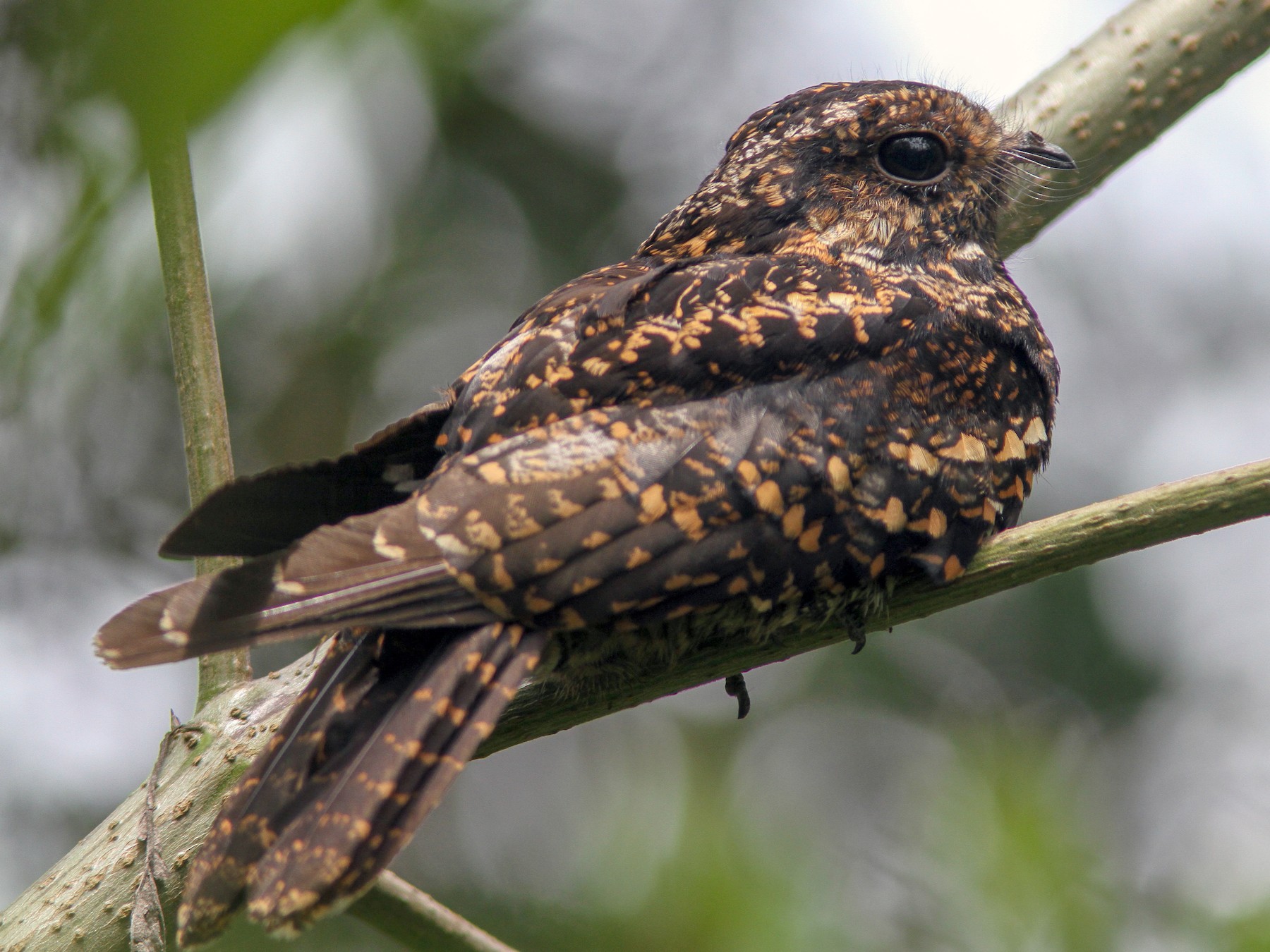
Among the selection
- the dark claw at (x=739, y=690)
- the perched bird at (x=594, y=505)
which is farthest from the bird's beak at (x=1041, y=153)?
the dark claw at (x=739, y=690)

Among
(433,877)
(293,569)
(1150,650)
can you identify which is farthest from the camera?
(1150,650)

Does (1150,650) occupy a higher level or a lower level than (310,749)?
lower

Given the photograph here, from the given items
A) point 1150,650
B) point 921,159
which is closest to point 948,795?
point 921,159

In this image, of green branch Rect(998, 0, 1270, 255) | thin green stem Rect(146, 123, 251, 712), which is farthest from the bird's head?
thin green stem Rect(146, 123, 251, 712)

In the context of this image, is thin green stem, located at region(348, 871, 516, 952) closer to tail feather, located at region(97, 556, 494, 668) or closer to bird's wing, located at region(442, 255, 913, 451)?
tail feather, located at region(97, 556, 494, 668)

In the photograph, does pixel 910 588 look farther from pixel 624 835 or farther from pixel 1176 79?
pixel 1176 79

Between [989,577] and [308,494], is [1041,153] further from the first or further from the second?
[308,494]

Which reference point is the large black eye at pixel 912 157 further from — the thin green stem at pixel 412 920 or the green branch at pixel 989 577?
the thin green stem at pixel 412 920
